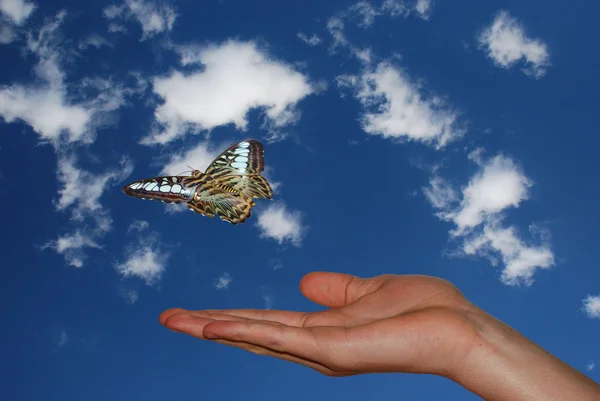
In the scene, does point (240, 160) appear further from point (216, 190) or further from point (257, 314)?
point (257, 314)

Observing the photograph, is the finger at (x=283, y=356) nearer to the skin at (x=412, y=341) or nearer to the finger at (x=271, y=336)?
the skin at (x=412, y=341)

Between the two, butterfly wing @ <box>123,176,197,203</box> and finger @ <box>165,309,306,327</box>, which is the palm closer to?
finger @ <box>165,309,306,327</box>

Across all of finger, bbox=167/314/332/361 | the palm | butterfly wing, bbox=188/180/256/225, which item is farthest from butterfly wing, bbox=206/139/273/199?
finger, bbox=167/314/332/361

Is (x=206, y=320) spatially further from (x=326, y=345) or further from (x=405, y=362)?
(x=405, y=362)

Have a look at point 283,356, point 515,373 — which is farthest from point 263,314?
point 515,373

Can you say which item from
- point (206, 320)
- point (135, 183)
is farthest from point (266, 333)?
point (135, 183)

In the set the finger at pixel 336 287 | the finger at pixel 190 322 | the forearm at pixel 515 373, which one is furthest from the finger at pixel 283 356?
the forearm at pixel 515 373

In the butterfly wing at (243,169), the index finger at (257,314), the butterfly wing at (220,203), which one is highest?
the butterfly wing at (243,169)
